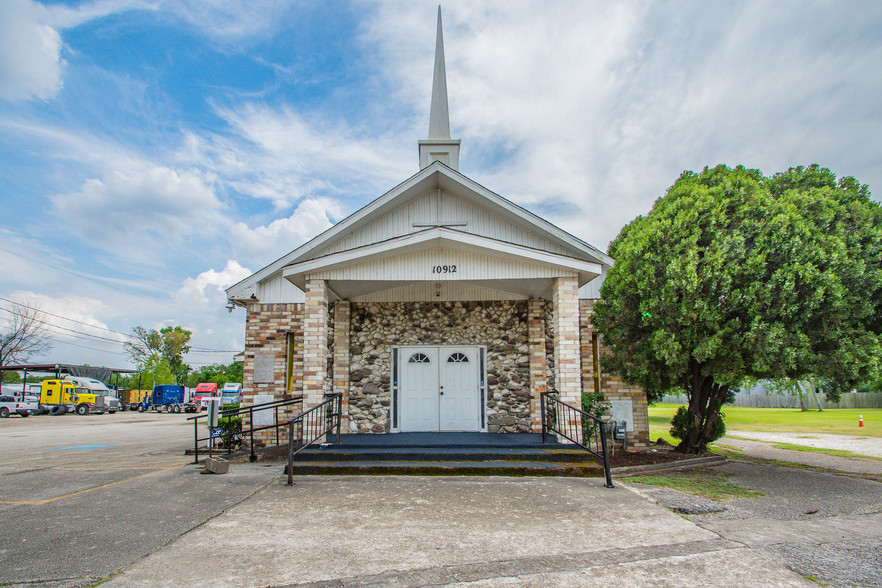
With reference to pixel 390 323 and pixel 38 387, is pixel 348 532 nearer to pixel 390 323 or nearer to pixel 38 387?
pixel 390 323

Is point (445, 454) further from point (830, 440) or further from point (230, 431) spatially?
point (830, 440)

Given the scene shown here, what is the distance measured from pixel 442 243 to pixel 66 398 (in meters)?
38.7

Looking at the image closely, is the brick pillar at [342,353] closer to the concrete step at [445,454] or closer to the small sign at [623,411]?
the concrete step at [445,454]

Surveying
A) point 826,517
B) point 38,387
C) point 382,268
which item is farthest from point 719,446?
point 38,387

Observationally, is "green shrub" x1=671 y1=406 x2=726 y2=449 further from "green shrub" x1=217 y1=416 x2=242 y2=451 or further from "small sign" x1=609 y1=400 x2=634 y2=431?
"green shrub" x1=217 y1=416 x2=242 y2=451

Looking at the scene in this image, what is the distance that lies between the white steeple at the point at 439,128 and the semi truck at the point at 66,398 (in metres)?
35.6

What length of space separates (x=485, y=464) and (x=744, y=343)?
5204mm

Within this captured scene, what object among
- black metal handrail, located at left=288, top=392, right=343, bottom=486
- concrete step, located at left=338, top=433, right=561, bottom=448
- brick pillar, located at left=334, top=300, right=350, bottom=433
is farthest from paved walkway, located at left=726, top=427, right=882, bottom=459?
black metal handrail, located at left=288, top=392, right=343, bottom=486

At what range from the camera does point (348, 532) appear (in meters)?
5.39

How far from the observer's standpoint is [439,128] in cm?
1549

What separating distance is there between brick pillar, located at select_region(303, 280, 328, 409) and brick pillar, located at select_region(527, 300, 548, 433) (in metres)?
4.80

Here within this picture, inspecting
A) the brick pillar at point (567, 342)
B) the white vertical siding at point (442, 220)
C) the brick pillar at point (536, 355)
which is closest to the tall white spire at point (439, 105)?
the white vertical siding at point (442, 220)

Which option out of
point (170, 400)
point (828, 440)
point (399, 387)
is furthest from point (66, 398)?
point (828, 440)

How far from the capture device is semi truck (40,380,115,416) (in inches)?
1444
